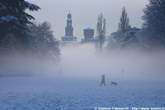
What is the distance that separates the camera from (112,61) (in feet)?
453

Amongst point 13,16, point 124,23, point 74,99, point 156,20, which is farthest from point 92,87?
point 124,23

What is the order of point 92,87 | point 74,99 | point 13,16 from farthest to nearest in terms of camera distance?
point 92,87
point 13,16
point 74,99

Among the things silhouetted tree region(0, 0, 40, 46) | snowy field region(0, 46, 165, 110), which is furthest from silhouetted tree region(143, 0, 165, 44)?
silhouetted tree region(0, 0, 40, 46)

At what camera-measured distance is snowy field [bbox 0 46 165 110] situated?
2019cm

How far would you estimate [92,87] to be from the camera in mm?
35750

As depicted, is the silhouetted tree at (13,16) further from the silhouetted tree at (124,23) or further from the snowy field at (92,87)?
the silhouetted tree at (124,23)

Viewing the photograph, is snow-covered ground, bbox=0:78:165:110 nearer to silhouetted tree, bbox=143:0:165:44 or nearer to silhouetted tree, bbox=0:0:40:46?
silhouetted tree, bbox=0:0:40:46

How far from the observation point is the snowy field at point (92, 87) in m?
20.2

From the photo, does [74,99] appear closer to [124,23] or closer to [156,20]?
[156,20]

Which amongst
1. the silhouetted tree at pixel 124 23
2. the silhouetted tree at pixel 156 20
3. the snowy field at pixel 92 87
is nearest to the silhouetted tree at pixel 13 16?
the snowy field at pixel 92 87

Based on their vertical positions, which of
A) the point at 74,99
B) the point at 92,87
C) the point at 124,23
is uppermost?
the point at 124,23

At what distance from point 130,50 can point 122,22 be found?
11573 millimetres

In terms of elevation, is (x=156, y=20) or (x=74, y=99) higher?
(x=156, y=20)

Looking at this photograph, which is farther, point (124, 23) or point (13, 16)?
point (124, 23)
